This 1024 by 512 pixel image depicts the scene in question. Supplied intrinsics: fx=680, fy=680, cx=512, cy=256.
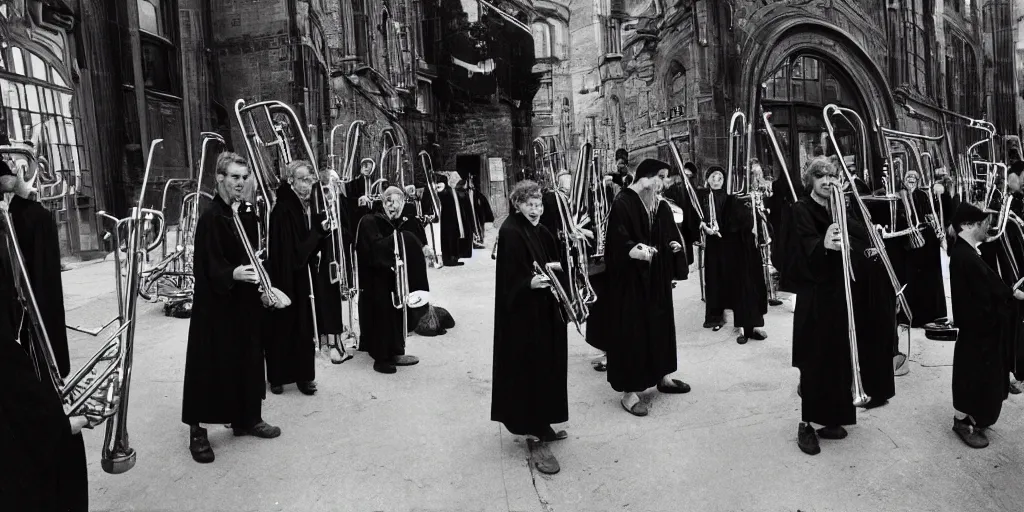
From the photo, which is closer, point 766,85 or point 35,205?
point 35,205

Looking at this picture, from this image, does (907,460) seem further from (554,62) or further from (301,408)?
(554,62)

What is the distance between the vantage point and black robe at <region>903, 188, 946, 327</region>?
6984 millimetres

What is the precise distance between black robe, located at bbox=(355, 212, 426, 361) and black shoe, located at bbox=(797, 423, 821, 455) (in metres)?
3.43

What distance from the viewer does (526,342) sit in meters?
4.03

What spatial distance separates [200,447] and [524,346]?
6.81 ft

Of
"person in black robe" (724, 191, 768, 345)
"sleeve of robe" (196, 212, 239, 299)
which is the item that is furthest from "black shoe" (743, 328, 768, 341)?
"sleeve of robe" (196, 212, 239, 299)

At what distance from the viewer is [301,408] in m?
5.14

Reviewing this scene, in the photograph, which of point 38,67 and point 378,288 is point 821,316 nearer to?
point 378,288

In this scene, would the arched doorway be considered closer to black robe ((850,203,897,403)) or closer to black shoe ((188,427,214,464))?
black robe ((850,203,897,403))

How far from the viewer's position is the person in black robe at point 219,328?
4.05 meters

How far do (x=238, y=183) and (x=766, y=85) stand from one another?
12.0 metres

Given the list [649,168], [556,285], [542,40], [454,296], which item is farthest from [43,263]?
[542,40]

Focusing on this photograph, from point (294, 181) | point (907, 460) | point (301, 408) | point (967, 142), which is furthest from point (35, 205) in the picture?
point (967, 142)

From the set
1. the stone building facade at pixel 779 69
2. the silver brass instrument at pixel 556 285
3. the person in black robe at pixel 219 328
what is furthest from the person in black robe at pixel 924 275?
the person in black robe at pixel 219 328
